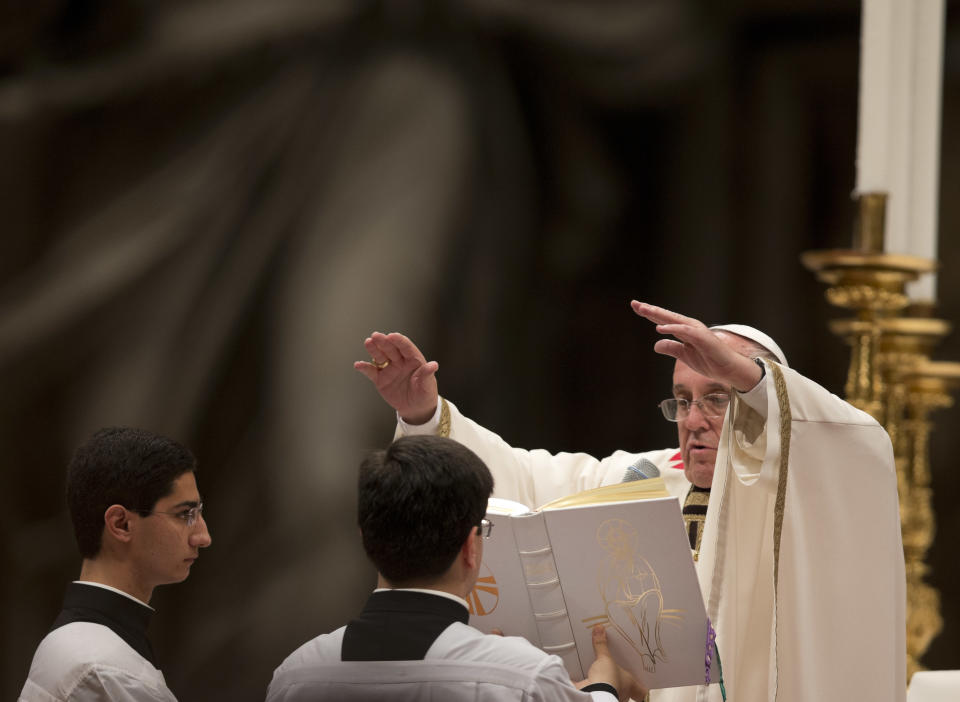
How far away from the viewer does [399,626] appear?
1.97 meters

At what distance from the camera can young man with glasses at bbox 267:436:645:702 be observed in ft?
6.29

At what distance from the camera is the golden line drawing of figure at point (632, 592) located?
2.46 meters

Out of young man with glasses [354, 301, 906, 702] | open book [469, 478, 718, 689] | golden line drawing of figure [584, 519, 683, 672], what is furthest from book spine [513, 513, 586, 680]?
young man with glasses [354, 301, 906, 702]

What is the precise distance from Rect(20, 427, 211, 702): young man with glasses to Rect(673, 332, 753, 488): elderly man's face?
1412 mm

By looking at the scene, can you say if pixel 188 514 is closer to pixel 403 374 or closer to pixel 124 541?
pixel 124 541

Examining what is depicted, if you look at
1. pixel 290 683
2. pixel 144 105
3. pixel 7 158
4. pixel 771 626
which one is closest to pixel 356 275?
pixel 144 105

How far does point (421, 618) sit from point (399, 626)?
4 cm

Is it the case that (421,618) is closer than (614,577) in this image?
Yes

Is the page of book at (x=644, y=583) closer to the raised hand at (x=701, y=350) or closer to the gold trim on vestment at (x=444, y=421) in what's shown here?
the raised hand at (x=701, y=350)

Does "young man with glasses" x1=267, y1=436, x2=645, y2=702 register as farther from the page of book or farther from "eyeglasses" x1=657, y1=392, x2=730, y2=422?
"eyeglasses" x1=657, y1=392, x2=730, y2=422

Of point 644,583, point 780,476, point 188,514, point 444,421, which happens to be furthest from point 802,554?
point 188,514

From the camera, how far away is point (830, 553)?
9.80 ft

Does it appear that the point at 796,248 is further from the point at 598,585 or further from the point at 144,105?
→ the point at 598,585

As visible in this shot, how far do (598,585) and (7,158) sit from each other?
3.81 m
